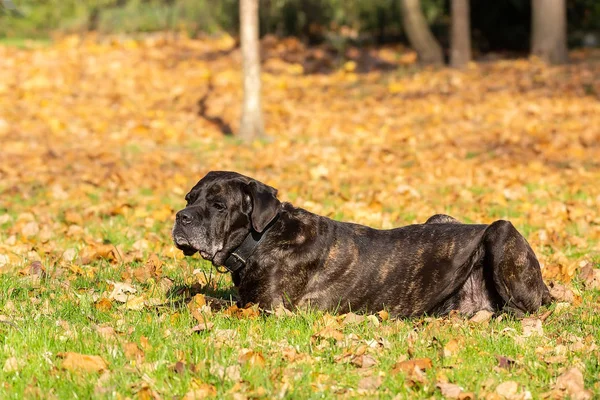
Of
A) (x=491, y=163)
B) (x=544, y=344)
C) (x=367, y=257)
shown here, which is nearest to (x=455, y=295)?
(x=367, y=257)

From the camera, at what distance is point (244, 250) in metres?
6.76

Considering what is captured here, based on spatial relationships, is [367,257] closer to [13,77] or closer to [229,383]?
[229,383]

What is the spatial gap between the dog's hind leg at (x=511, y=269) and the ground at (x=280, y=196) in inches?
8.1

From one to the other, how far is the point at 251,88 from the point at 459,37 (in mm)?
8788

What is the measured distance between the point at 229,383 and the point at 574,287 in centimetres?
404

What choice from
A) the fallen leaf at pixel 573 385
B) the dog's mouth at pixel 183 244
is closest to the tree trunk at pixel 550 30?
the dog's mouth at pixel 183 244

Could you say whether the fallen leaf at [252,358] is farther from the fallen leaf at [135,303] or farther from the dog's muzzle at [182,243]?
the fallen leaf at [135,303]

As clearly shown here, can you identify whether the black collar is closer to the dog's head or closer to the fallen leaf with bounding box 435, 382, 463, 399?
the dog's head

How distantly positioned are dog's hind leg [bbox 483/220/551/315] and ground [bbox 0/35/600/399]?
207mm

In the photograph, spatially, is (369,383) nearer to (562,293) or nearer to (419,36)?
(562,293)

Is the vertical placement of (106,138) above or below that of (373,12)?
below

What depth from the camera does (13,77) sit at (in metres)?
24.2

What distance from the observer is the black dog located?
6.70 meters

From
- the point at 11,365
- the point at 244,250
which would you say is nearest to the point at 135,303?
the point at 244,250
